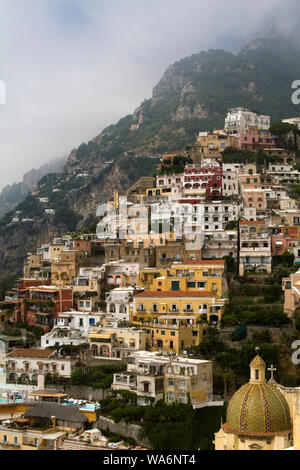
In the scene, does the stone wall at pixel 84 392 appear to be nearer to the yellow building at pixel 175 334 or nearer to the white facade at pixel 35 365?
the white facade at pixel 35 365

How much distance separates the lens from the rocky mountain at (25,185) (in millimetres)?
144875

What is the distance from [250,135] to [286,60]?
58.6m

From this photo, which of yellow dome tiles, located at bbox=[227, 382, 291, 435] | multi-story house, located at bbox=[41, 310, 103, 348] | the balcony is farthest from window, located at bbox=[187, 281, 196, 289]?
yellow dome tiles, located at bbox=[227, 382, 291, 435]

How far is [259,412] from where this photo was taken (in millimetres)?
26344

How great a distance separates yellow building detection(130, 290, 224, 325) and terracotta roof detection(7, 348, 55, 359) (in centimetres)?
570

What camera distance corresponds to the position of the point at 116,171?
99.2m

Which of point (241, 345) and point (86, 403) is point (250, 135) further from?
point (86, 403)

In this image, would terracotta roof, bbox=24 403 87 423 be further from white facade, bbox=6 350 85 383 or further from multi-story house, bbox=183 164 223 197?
multi-story house, bbox=183 164 223 197

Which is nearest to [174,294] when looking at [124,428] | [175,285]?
[175,285]

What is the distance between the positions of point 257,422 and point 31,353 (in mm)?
22581

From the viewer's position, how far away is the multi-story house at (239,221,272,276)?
5316 cm

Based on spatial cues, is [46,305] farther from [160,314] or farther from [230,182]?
[230,182]

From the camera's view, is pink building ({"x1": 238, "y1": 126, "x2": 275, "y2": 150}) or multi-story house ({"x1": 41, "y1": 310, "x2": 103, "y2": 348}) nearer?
multi-story house ({"x1": 41, "y1": 310, "x2": 103, "y2": 348})
